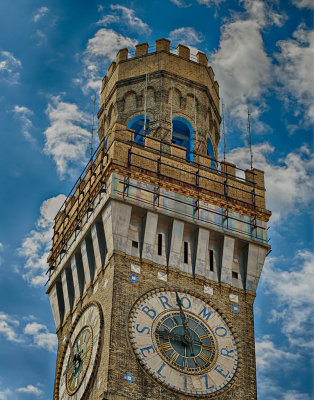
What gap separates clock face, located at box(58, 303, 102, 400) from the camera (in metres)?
41.8

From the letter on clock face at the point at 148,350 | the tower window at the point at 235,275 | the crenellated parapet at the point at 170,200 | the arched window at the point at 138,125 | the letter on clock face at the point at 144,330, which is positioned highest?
the arched window at the point at 138,125

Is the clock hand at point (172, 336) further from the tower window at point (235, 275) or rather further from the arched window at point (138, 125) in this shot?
the arched window at point (138, 125)

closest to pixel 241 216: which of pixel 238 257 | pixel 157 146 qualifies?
pixel 238 257

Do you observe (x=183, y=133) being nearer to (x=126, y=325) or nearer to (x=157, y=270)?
(x=157, y=270)

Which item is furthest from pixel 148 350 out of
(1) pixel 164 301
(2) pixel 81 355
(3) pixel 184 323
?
(2) pixel 81 355

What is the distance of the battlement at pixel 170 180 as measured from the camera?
4506cm

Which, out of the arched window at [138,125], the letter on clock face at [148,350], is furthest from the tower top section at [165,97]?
the letter on clock face at [148,350]

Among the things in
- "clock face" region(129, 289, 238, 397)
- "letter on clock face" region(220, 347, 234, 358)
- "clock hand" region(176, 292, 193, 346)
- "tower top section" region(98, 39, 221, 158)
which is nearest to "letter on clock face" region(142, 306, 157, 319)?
"clock face" region(129, 289, 238, 397)

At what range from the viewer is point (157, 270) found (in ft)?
143

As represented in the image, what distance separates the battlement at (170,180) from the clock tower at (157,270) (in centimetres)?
6

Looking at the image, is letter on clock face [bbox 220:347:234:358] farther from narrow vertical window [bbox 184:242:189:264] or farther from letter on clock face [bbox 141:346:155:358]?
narrow vertical window [bbox 184:242:189:264]

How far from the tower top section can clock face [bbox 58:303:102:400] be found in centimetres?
1016

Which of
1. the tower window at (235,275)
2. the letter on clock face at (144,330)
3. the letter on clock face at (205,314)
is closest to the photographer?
the letter on clock face at (144,330)

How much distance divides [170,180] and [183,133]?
7.07 m
